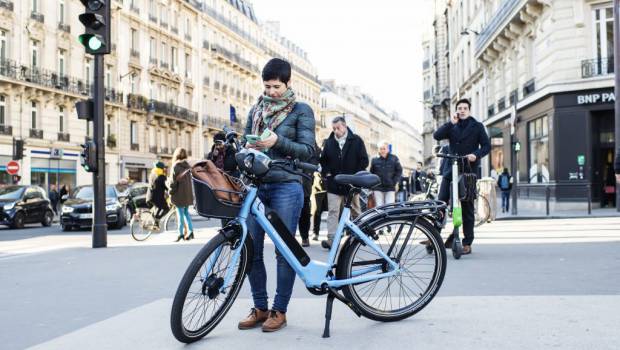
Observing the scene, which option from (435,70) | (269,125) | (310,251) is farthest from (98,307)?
(435,70)

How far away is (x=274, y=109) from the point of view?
4.55 m

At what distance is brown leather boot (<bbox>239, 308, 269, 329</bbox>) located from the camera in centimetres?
444

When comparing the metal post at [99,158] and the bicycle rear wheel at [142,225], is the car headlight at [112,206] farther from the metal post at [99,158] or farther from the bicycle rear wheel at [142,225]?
the metal post at [99,158]

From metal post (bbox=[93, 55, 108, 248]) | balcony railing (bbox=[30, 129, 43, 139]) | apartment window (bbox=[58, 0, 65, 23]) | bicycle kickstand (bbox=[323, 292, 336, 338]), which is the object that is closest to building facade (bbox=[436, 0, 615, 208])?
metal post (bbox=[93, 55, 108, 248])

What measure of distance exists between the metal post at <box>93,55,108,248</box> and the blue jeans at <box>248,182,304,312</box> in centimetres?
702

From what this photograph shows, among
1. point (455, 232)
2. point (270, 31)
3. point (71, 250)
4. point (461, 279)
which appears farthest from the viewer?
point (270, 31)

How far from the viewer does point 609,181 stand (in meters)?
22.2

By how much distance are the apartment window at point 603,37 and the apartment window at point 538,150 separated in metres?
2.74

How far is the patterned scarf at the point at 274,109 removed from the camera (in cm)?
454

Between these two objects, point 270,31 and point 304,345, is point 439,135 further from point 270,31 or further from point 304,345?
point 270,31

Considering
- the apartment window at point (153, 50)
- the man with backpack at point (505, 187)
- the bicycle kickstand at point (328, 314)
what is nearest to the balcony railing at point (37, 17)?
the apartment window at point (153, 50)

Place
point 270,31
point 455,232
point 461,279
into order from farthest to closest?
point 270,31 → point 455,232 → point 461,279

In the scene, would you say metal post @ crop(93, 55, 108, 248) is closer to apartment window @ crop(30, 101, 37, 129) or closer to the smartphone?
the smartphone

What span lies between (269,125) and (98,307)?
7.56 feet
